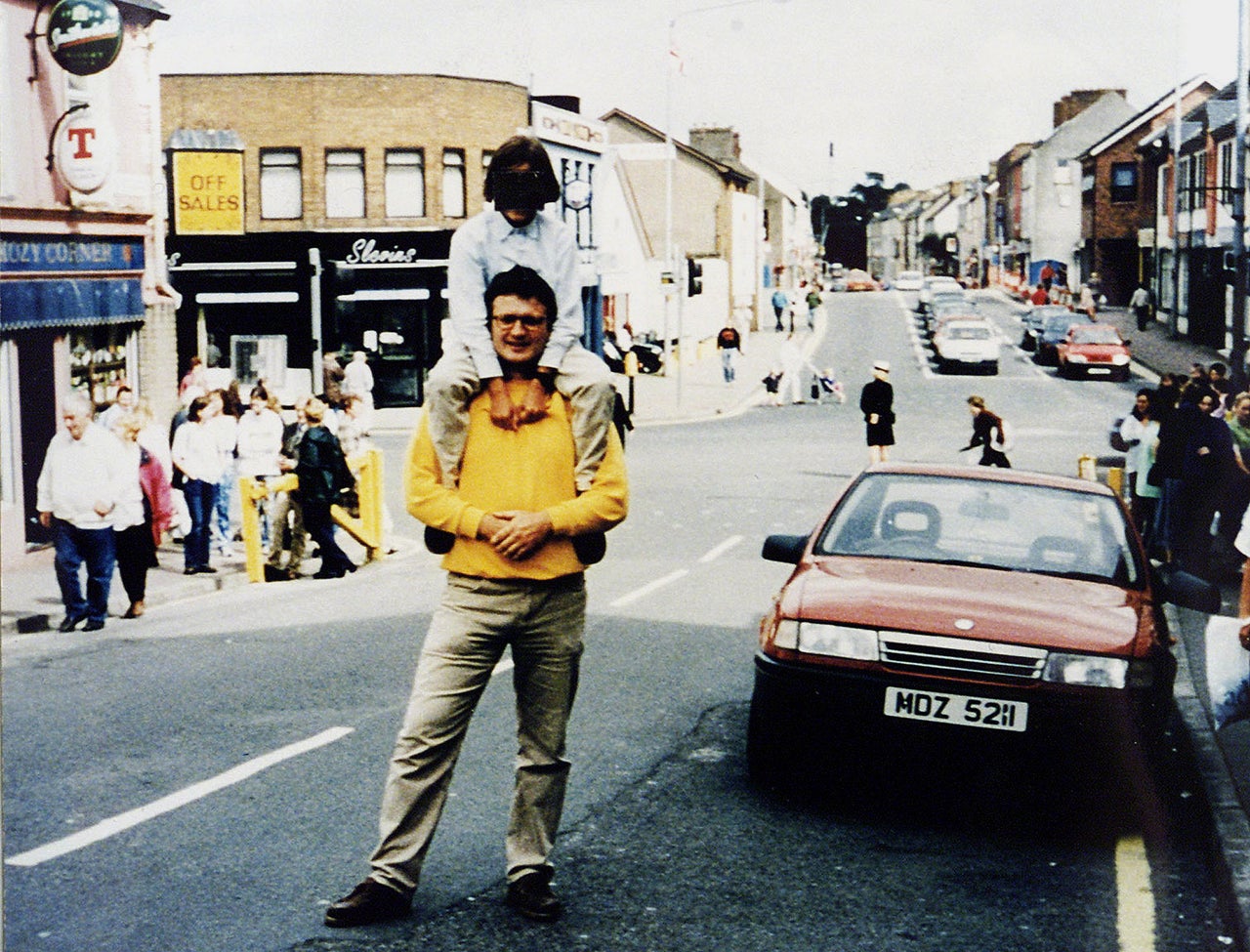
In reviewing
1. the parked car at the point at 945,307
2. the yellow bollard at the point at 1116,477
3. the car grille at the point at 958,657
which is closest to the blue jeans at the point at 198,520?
the car grille at the point at 958,657

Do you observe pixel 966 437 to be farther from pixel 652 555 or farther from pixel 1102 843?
pixel 1102 843

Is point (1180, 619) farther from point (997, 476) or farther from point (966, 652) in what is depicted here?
point (966, 652)

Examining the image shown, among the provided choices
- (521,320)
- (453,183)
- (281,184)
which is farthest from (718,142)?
(521,320)

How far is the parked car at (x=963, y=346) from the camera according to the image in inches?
1108

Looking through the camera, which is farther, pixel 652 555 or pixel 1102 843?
pixel 652 555

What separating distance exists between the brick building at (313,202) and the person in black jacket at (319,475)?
242cm

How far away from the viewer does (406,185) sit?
965cm

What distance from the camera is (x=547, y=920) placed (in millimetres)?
4348

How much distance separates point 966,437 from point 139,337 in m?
17.1

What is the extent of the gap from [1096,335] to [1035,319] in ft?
7.29

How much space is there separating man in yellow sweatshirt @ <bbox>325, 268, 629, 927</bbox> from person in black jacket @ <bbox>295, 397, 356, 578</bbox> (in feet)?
28.6

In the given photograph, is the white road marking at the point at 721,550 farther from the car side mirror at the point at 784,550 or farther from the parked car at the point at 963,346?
the parked car at the point at 963,346

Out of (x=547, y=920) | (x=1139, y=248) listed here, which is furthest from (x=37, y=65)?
(x=1139, y=248)

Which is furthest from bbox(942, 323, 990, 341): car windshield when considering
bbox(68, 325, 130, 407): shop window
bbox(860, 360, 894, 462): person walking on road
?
bbox(68, 325, 130, 407): shop window
